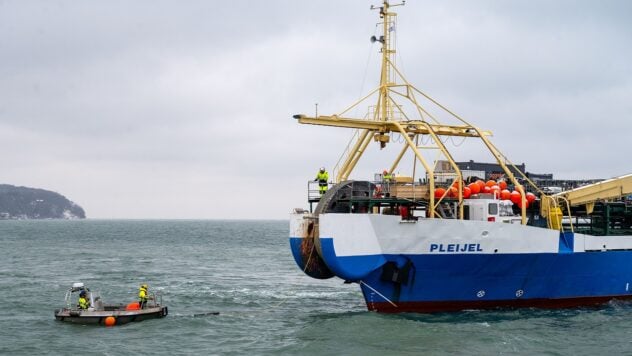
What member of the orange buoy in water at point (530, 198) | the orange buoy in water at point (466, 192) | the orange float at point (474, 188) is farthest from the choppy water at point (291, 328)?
the orange float at point (474, 188)

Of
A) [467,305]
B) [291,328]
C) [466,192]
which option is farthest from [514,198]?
[291,328]

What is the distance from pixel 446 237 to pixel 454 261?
106 centimetres

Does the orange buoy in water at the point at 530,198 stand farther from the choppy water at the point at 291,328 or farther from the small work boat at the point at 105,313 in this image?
the small work boat at the point at 105,313

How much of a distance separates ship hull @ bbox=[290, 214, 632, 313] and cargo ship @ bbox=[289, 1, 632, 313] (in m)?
0.04

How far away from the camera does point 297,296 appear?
37.6 meters

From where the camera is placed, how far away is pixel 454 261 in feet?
95.2

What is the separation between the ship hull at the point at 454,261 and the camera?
2809 centimetres

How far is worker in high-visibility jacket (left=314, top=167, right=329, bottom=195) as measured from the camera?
104ft

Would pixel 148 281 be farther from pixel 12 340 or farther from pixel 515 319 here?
pixel 515 319

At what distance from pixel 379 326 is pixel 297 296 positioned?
35.3 ft

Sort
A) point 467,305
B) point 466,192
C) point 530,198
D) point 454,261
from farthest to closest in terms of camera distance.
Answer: point 530,198 < point 466,192 < point 467,305 < point 454,261

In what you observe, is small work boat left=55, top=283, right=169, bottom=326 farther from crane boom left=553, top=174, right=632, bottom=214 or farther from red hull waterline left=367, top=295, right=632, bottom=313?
crane boom left=553, top=174, right=632, bottom=214

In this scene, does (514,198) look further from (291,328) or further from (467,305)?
(291,328)

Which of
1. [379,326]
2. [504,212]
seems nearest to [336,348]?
[379,326]
